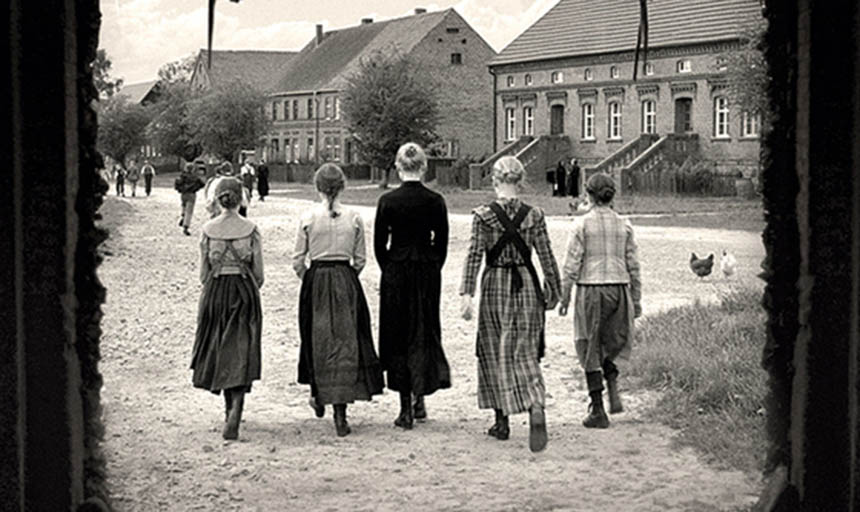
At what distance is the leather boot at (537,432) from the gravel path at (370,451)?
0.08 meters

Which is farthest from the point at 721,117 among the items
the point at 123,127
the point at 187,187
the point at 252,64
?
the point at 252,64

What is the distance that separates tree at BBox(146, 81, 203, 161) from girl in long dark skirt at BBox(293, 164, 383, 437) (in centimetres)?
7813

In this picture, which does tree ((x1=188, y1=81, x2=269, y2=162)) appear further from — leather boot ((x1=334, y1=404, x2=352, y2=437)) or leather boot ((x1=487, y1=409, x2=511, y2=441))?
leather boot ((x1=487, y1=409, x2=511, y2=441))

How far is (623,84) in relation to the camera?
55.1 m

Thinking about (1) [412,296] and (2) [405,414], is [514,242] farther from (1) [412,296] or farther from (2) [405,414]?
(2) [405,414]

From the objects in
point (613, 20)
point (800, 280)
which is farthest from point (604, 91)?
point (800, 280)

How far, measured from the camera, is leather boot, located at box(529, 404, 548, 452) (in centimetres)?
805

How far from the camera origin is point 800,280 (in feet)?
13.5

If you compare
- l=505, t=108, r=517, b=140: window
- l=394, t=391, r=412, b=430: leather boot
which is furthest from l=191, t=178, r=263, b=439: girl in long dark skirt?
l=505, t=108, r=517, b=140: window

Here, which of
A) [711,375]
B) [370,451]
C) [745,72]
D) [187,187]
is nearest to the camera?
[370,451]

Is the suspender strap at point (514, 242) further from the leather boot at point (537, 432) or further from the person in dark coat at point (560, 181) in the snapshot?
the person in dark coat at point (560, 181)

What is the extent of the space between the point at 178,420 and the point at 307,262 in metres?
1.39

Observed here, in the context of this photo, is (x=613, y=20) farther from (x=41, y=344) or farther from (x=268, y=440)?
(x=41, y=344)

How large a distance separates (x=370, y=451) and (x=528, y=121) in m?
53.8
